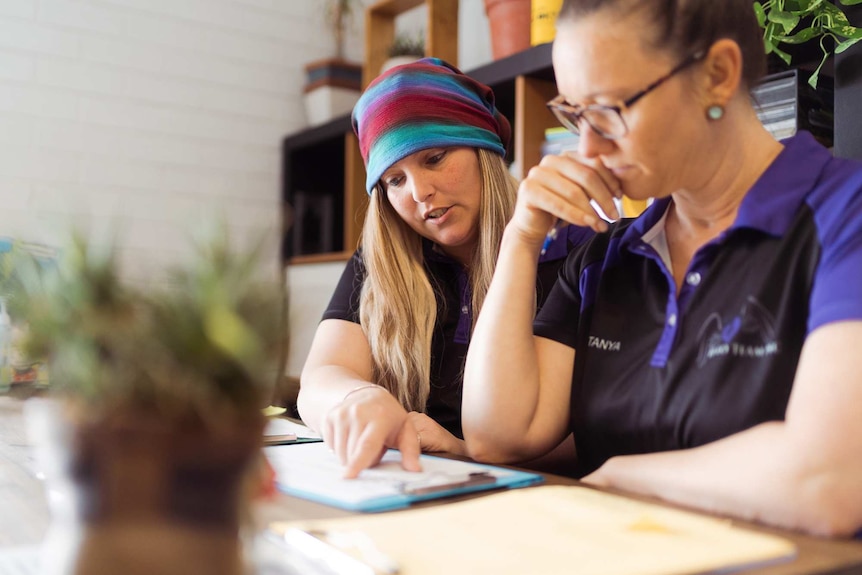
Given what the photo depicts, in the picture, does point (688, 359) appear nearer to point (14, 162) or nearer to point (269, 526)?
point (269, 526)

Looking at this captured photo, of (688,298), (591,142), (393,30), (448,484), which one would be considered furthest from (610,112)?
(393,30)

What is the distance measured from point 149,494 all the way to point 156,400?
49mm

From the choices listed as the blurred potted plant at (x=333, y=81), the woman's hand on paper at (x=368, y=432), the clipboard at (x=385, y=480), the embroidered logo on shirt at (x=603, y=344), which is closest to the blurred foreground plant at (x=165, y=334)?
the clipboard at (x=385, y=480)

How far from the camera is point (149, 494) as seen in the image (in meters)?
0.43

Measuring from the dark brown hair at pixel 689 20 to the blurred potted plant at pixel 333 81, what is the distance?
7.69 feet

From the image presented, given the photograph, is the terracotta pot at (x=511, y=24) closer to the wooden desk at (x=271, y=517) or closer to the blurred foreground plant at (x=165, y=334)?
the wooden desk at (x=271, y=517)

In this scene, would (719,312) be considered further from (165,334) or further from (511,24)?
(511,24)

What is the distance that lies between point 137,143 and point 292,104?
2.17ft

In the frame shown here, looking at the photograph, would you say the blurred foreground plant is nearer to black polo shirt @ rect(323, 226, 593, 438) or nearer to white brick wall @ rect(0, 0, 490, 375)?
black polo shirt @ rect(323, 226, 593, 438)

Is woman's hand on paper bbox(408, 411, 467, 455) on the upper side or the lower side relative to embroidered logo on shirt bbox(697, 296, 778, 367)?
lower

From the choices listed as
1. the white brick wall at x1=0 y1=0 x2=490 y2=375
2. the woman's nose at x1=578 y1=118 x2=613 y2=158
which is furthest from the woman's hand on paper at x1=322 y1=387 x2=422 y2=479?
the white brick wall at x1=0 y1=0 x2=490 y2=375

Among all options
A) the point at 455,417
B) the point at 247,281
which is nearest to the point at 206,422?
the point at 247,281

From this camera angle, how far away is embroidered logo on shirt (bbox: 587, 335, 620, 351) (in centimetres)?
109

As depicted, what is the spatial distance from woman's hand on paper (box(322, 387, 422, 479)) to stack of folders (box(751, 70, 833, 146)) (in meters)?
1.08
